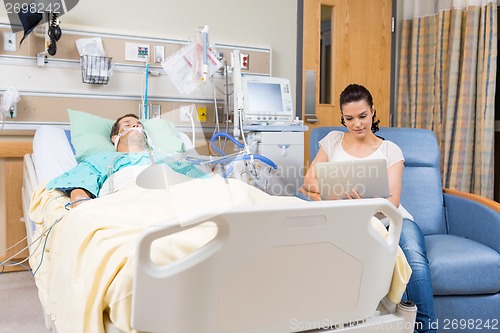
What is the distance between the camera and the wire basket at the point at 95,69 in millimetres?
2675

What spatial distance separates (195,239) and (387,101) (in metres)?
3.17

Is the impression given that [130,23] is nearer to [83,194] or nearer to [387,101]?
[83,194]

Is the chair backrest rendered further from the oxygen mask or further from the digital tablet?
the oxygen mask

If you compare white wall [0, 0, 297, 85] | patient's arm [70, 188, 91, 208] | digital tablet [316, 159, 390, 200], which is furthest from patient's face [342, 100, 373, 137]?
white wall [0, 0, 297, 85]

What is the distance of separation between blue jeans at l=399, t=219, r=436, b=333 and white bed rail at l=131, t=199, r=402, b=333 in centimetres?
43

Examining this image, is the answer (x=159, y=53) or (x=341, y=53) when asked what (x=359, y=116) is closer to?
(x=159, y=53)

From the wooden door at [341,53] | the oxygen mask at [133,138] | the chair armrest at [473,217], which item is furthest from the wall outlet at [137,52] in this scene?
the chair armrest at [473,217]

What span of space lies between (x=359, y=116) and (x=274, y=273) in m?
1.23

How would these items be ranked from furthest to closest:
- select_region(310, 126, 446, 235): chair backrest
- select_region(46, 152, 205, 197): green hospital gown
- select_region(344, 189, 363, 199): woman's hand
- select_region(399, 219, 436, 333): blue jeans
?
select_region(310, 126, 446, 235): chair backrest < select_region(46, 152, 205, 197): green hospital gown < select_region(344, 189, 363, 199): woman's hand < select_region(399, 219, 436, 333): blue jeans

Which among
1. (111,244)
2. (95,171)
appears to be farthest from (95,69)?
(111,244)

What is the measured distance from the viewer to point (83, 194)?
1884 millimetres

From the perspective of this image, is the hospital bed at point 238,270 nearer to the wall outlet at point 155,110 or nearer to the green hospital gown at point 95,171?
the green hospital gown at point 95,171

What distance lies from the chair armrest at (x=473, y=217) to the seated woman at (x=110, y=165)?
123 centimetres

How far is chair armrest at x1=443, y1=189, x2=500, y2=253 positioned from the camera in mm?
1958
